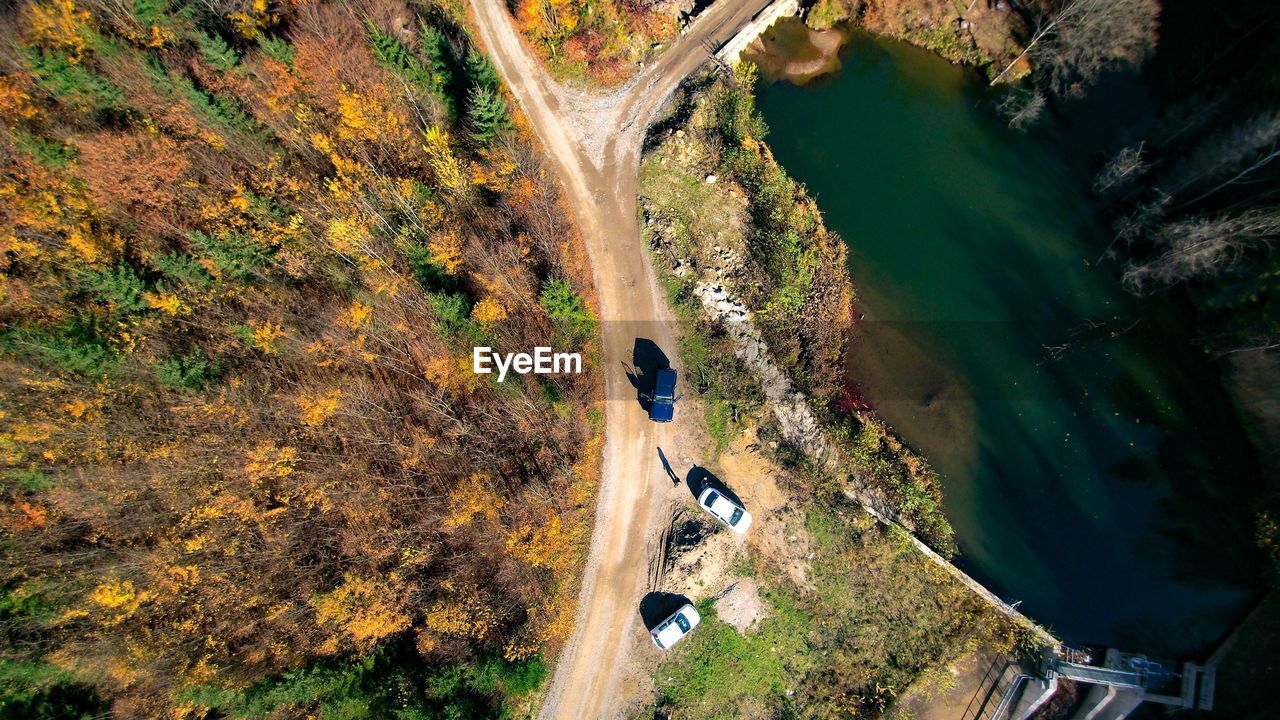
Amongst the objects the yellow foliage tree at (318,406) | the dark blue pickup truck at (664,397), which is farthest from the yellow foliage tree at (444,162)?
the dark blue pickup truck at (664,397)

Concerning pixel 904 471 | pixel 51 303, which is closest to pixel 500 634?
pixel 904 471

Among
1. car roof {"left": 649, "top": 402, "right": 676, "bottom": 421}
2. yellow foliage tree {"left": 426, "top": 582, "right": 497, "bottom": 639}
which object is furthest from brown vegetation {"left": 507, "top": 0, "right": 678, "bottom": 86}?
yellow foliage tree {"left": 426, "top": 582, "right": 497, "bottom": 639}

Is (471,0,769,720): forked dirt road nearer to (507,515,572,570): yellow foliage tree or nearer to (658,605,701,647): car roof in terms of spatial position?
(658,605,701,647): car roof

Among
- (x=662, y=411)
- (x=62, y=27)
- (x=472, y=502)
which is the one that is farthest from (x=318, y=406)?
(x=62, y=27)

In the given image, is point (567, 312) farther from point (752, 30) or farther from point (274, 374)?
point (752, 30)

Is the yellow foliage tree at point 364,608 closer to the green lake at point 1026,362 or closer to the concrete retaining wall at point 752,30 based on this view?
the green lake at point 1026,362
